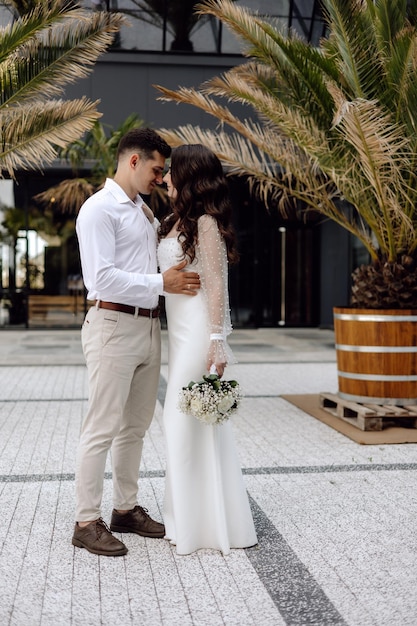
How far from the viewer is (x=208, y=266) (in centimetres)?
411

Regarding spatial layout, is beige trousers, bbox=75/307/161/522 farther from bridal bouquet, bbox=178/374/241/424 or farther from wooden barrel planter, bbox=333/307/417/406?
wooden barrel planter, bbox=333/307/417/406

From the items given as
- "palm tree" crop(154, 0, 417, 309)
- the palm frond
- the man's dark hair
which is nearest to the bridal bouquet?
the man's dark hair

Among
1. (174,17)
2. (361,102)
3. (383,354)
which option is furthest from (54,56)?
(174,17)

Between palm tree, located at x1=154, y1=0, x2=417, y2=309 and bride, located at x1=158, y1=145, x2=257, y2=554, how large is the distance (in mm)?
3138

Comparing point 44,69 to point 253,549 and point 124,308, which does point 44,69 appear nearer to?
point 124,308

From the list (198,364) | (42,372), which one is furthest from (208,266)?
(42,372)

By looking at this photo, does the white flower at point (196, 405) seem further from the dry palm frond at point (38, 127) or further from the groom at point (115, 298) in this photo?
the dry palm frond at point (38, 127)

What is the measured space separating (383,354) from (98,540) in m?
4.05

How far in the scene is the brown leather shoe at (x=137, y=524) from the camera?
14.3 ft

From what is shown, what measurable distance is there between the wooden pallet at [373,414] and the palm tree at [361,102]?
95 cm

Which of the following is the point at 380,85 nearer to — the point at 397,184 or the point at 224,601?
the point at 397,184

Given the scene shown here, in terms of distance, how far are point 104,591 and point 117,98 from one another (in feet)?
56.1

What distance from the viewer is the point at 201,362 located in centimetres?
417

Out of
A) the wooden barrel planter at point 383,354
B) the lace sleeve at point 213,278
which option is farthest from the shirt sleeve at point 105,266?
the wooden barrel planter at point 383,354
